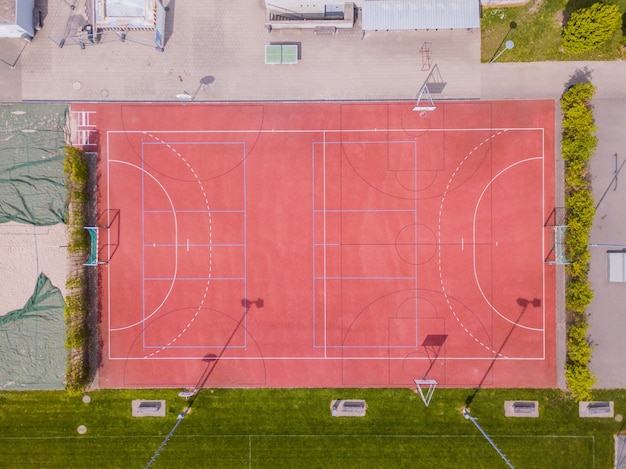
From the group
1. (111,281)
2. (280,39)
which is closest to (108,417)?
(111,281)

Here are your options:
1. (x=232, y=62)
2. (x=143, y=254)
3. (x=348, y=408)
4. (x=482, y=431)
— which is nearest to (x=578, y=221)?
(x=482, y=431)

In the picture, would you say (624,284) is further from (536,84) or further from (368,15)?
(368,15)

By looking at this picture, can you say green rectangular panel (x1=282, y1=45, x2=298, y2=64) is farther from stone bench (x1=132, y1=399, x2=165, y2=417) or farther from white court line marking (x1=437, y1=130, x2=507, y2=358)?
stone bench (x1=132, y1=399, x2=165, y2=417)

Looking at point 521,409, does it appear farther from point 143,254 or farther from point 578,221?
point 143,254

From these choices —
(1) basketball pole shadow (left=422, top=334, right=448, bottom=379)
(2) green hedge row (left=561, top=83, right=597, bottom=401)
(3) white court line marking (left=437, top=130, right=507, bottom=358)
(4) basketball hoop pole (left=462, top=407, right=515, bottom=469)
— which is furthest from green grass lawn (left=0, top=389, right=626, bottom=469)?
(3) white court line marking (left=437, top=130, right=507, bottom=358)

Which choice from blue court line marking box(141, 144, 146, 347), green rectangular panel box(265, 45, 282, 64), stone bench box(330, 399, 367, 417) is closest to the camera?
stone bench box(330, 399, 367, 417)
